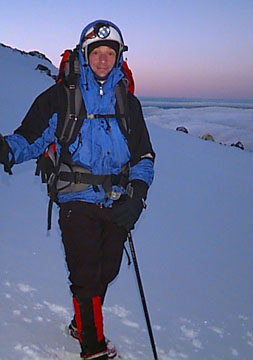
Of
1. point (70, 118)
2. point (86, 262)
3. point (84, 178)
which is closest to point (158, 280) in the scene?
point (86, 262)

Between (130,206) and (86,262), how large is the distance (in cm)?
57

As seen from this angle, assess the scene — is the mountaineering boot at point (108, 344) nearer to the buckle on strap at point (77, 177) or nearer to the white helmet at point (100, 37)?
the buckle on strap at point (77, 177)

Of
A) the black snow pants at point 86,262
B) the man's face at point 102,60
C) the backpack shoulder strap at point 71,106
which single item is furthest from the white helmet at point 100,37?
the black snow pants at point 86,262

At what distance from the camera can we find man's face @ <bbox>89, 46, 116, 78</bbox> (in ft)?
11.6

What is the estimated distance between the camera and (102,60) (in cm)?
359

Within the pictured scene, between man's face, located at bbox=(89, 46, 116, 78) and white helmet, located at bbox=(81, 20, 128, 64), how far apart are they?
A: 3cm

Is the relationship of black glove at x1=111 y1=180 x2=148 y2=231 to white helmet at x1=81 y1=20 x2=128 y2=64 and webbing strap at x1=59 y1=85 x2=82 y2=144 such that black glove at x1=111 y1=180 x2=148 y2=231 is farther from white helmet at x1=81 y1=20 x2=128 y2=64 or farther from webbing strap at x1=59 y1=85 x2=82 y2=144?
white helmet at x1=81 y1=20 x2=128 y2=64

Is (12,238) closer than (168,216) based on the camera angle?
Yes

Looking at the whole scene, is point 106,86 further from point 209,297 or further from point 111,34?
point 209,297

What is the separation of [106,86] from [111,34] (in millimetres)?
455

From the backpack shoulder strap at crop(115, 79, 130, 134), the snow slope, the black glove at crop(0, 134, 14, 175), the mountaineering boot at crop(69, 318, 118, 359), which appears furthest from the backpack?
the snow slope

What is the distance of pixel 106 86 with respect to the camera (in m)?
3.55

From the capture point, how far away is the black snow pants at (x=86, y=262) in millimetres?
3338

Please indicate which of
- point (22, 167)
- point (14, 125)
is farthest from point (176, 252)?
point (14, 125)
